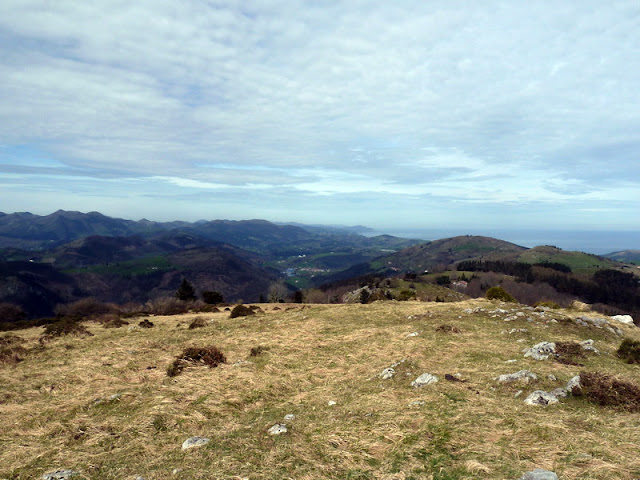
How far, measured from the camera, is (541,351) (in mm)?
12758

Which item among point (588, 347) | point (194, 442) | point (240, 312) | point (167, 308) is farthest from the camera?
point (167, 308)

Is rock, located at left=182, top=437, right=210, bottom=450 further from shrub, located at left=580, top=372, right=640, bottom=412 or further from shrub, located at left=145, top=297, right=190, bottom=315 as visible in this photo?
shrub, located at left=145, top=297, right=190, bottom=315

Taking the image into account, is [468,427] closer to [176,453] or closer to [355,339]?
[176,453]

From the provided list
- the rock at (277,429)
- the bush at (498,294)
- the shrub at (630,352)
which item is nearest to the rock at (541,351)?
the shrub at (630,352)

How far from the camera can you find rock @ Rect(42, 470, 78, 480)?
646cm

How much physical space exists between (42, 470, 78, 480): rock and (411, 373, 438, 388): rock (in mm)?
9291

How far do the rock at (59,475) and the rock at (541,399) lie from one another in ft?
37.0

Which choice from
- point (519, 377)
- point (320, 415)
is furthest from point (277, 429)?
point (519, 377)

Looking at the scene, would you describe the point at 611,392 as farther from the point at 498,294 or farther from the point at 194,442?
the point at 498,294

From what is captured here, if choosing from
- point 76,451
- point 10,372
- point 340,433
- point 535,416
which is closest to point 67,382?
point 10,372

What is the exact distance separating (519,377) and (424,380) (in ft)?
9.84

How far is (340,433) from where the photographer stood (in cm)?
768

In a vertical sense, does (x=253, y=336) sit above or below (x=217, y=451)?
below

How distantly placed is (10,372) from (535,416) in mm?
21463
